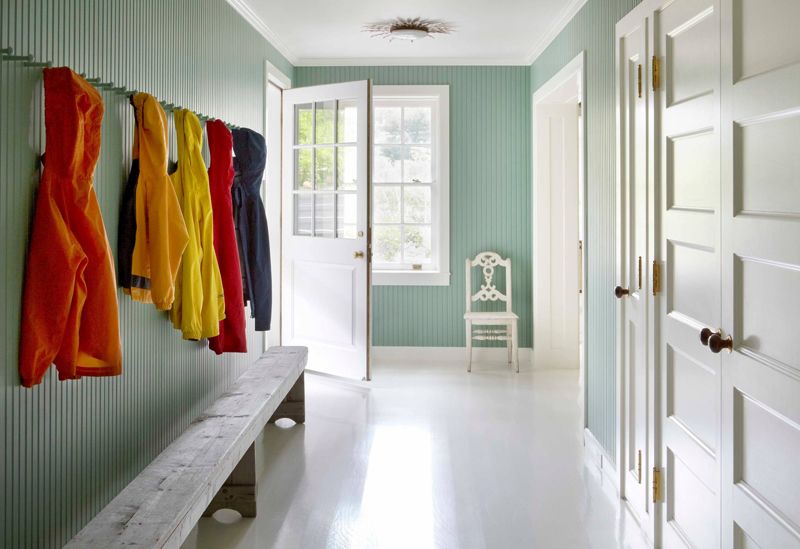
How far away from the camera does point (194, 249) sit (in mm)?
3203

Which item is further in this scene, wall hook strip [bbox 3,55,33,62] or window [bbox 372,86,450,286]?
window [bbox 372,86,450,286]

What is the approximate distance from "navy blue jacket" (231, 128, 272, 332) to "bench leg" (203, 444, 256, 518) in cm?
127

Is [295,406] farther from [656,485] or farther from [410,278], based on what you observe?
[656,485]

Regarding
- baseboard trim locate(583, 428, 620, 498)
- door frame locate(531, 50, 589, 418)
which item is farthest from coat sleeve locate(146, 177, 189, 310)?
door frame locate(531, 50, 589, 418)

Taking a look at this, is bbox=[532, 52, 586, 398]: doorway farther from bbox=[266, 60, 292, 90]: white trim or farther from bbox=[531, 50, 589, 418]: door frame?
bbox=[266, 60, 292, 90]: white trim

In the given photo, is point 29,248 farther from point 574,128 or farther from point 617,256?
point 574,128

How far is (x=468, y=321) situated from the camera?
20.8 feet

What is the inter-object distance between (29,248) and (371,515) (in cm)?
178

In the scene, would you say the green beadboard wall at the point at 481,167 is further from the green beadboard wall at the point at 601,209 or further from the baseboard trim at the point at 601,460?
the baseboard trim at the point at 601,460

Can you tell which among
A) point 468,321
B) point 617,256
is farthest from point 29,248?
point 468,321

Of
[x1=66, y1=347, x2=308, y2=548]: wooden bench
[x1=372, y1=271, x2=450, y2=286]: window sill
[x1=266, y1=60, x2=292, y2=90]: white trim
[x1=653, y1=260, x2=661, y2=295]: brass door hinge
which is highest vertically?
[x1=266, y1=60, x2=292, y2=90]: white trim

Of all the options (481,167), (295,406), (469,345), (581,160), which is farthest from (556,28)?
(295,406)

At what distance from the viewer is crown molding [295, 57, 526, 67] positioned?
647 centimetres

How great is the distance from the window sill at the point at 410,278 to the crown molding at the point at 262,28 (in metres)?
1.90
